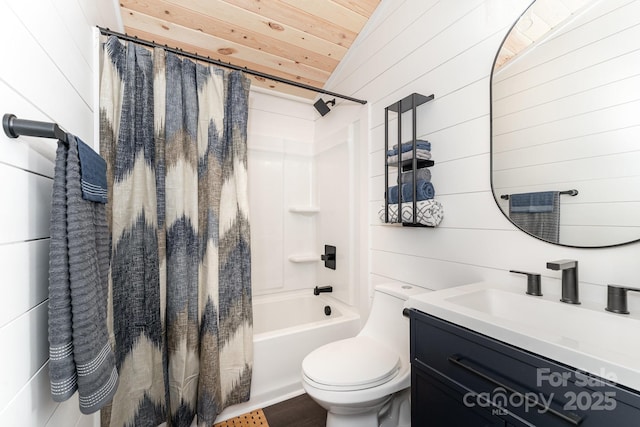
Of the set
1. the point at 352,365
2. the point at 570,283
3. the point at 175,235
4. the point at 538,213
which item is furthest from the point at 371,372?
the point at 175,235

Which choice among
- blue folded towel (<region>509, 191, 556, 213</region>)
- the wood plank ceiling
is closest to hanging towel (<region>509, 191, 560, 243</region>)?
blue folded towel (<region>509, 191, 556, 213</region>)

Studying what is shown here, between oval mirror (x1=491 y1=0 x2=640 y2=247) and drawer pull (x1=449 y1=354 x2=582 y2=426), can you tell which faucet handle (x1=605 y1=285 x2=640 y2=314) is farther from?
drawer pull (x1=449 y1=354 x2=582 y2=426)

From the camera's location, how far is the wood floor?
1622 mm

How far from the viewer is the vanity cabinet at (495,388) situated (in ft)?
1.99

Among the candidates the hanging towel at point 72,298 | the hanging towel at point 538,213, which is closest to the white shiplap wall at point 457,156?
the hanging towel at point 538,213

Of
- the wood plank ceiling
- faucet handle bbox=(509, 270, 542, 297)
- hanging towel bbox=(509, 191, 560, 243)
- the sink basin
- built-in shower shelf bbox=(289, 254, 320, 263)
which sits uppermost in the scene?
the wood plank ceiling

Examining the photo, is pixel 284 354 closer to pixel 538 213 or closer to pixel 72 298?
pixel 72 298

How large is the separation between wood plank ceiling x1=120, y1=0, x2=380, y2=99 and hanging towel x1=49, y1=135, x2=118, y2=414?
1466mm

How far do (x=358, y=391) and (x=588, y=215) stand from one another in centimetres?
112

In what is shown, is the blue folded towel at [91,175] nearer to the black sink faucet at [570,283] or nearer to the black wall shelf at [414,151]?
the black wall shelf at [414,151]

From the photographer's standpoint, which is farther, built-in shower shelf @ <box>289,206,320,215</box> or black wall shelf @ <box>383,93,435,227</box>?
built-in shower shelf @ <box>289,206,320,215</box>

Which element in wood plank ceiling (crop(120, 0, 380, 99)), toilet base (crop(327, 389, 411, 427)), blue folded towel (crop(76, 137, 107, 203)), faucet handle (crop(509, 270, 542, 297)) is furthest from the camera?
wood plank ceiling (crop(120, 0, 380, 99))

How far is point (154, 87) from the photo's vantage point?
1.53 metres

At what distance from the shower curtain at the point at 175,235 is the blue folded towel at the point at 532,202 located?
1.41 metres
